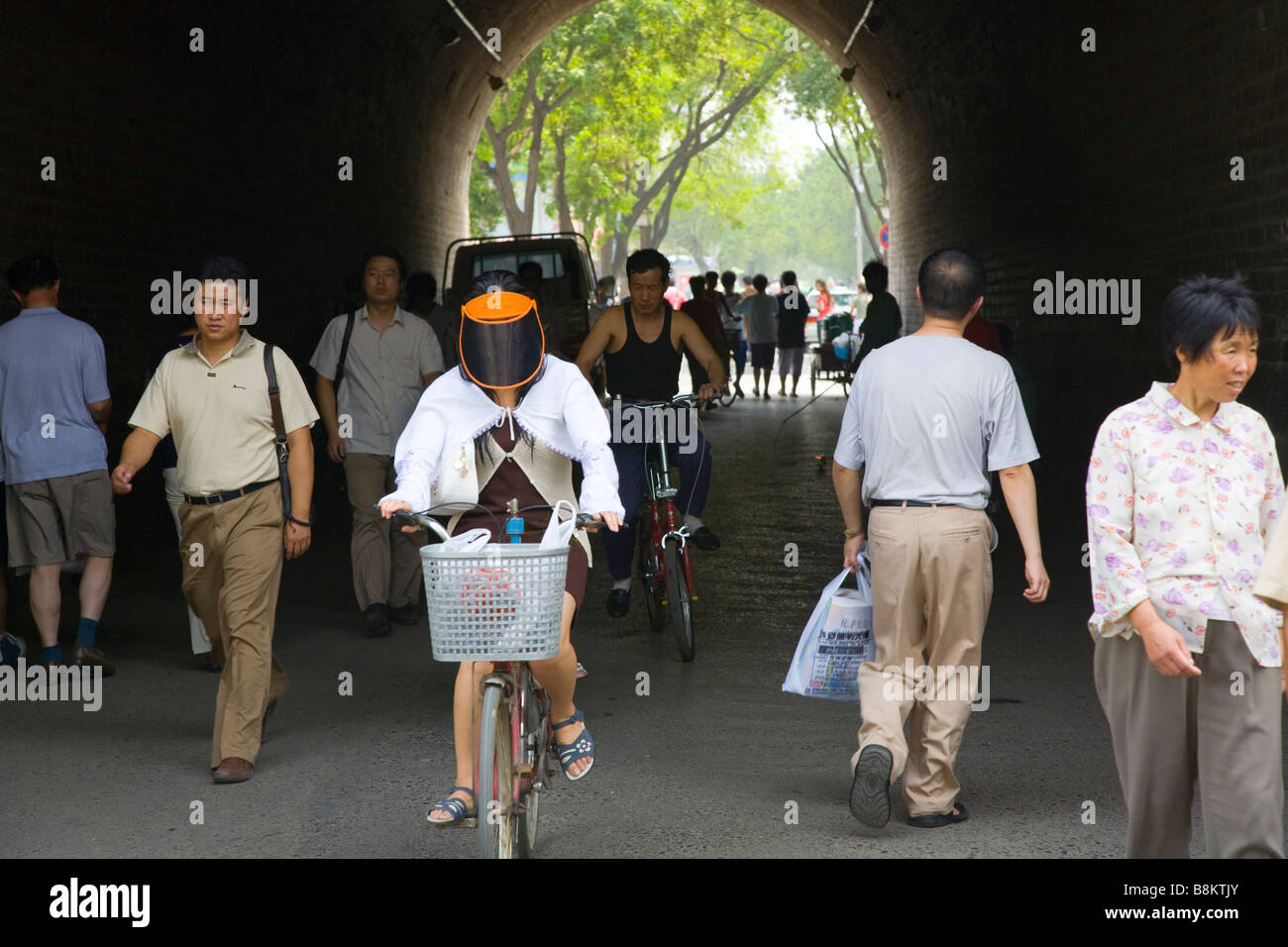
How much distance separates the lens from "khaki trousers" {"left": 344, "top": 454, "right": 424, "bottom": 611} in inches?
315

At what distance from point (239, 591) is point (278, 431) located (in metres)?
0.63

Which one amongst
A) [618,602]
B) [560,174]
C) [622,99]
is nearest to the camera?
[618,602]

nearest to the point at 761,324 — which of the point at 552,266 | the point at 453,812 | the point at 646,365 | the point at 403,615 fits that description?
the point at 552,266

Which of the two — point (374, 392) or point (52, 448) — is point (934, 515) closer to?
point (374, 392)

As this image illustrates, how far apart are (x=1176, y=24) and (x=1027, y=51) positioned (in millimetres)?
4659

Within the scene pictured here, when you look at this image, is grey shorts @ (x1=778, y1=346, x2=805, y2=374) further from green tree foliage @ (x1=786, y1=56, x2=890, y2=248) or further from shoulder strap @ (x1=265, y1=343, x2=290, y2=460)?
shoulder strap @ (x1=265, y1=343, x2=290, y2=460)

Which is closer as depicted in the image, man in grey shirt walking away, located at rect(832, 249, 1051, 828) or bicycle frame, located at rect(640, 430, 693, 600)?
man in grey shirt walking away, located at rect(832, 249, 1051, 828)

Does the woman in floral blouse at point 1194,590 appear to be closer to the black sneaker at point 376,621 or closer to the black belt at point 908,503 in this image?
the black belt at point 908,503

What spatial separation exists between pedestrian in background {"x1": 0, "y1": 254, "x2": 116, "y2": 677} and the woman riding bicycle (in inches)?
128

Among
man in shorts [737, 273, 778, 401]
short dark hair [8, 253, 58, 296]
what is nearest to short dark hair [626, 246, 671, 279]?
short dark hair [8, 253, 58, 296]

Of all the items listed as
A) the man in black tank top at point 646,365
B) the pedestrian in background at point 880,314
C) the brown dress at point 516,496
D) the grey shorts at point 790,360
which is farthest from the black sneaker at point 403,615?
the grey shorts at point 790,360

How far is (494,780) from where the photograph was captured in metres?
3.88
